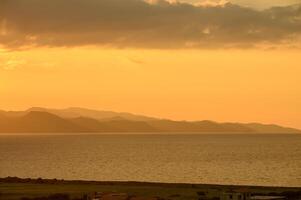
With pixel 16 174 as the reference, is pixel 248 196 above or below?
below

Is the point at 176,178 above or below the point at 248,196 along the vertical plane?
above

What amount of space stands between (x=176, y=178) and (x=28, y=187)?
179 feet

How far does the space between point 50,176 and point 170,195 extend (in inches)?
2938

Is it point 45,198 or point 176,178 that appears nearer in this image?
point 45,198

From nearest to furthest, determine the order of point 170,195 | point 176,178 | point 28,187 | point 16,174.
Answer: point 170,195 → point 28,187 → point 176,178 → point 16,174

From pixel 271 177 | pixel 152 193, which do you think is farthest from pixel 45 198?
pixel 271 177

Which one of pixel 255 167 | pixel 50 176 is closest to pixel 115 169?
pixel 50 176

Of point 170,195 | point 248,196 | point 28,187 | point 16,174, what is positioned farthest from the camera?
point 16,174

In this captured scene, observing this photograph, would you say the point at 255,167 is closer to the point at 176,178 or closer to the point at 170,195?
the point at 176,178

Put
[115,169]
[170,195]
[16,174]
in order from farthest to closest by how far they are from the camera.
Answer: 1. [115,169]
2. [16,174]
3. [170,195]

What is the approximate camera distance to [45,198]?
81750 millimetres

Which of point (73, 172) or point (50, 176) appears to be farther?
point (73, 172)

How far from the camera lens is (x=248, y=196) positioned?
79125 mm

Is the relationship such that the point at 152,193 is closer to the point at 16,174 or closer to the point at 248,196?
the point at 248,196
